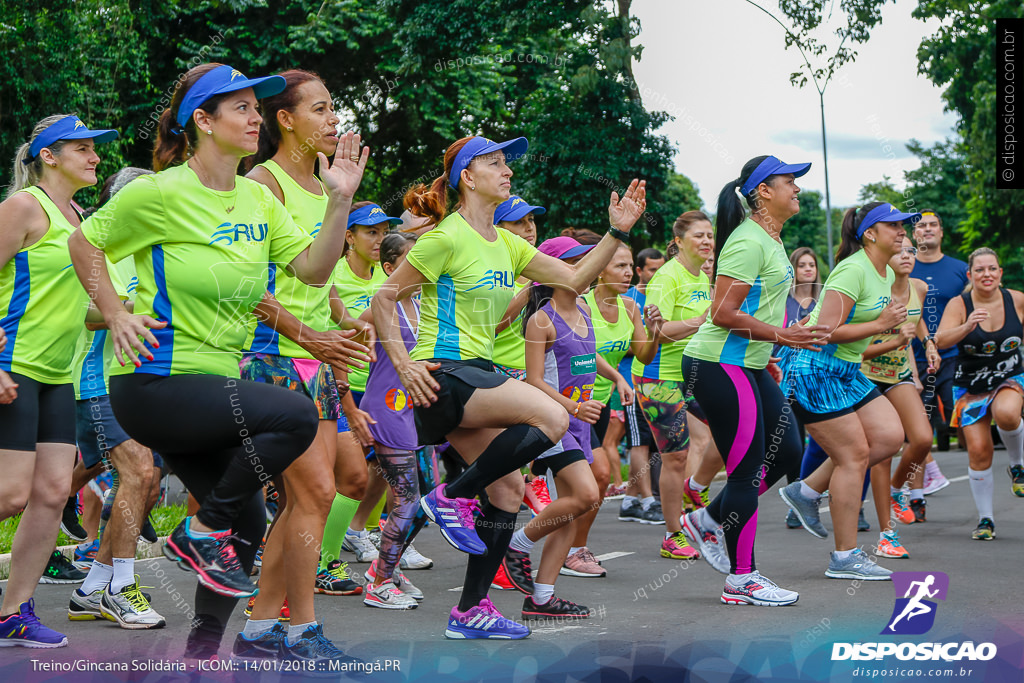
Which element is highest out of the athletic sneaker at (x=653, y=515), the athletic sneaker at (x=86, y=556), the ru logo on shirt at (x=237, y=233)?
the ru logo on shirt at (x=237, y=233)

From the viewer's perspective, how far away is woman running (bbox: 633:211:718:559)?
7.54m

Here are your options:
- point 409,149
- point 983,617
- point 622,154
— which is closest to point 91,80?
point 409,149

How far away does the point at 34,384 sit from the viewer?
179 inches

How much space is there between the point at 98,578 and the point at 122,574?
20 centimetres

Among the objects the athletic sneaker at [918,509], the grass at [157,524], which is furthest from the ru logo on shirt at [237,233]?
the athletic sneaker at [918,509]

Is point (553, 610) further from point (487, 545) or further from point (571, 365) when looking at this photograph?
point (571, 365)

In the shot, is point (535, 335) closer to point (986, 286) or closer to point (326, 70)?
point (986, 286)

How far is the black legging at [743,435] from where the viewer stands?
18.5ft

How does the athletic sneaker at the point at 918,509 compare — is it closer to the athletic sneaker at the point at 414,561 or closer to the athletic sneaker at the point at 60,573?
the athletic sneaker at the point at 414,561

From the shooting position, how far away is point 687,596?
5926 millimetres

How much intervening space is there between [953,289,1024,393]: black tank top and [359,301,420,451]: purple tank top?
4.42 meters

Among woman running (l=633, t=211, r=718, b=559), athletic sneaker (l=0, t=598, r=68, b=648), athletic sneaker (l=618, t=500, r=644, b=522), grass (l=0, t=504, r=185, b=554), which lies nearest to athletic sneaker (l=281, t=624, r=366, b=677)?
athletic sneaker (l=0, t=598, r=68, b=648)

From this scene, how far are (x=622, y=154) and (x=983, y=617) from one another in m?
16.3

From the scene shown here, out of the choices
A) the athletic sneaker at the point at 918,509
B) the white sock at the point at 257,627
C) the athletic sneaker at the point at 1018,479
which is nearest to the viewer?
the white sock at the point at 257,627
